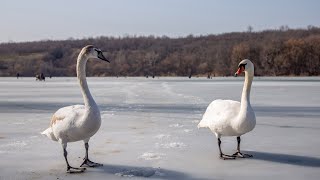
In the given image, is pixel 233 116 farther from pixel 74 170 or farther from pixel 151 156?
pixel 74 170

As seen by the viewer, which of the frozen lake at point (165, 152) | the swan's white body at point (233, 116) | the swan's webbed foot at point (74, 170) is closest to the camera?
the frozen lake at point (165, 152)

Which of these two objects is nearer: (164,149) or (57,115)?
(57,115)

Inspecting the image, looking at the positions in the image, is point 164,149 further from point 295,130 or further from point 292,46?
point 292,46

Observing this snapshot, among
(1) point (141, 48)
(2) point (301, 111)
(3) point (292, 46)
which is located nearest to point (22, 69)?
(1) point (141, 48)

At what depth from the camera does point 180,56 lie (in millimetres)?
124875

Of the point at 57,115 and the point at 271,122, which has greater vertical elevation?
the point at 57,115

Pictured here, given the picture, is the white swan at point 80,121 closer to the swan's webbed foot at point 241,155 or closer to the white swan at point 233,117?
the white swan at point 233,117

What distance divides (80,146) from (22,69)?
127568mm

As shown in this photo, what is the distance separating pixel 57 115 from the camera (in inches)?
225

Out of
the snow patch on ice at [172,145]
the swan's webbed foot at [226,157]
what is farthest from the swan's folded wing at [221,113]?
the snow patch on ice at [172,145]

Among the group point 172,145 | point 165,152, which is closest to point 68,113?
point 165,152

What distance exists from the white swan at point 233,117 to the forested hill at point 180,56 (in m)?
79.2

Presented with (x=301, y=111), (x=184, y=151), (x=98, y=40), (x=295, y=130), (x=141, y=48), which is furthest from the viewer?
(x=98, y=40)

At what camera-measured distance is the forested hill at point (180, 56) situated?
9231 cm
